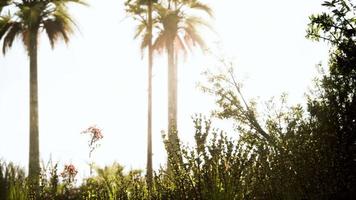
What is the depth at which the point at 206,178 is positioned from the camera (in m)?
5.01

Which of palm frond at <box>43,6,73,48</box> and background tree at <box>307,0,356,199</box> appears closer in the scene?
background tree at <box>307,0,356,199</box>

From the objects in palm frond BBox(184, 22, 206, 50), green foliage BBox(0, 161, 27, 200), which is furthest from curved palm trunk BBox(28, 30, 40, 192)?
green foliage BBox(0, 161, 27, 200)

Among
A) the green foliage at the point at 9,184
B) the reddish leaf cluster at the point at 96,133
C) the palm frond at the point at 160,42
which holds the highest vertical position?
the palm frond at the point at 160,42

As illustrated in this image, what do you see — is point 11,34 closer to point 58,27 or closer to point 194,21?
point 58,27

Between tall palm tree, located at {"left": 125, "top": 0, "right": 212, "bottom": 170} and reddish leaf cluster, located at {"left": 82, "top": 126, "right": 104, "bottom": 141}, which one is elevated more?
tall palm tree, located at {"left": 125, "top": 0, "right": 212, "bottom": 170}

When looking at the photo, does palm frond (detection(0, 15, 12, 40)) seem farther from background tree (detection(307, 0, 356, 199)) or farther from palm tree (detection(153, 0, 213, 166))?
background tree (detection(307, 0, 356, 199))

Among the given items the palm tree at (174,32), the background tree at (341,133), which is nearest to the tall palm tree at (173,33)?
the palm tree at (174,32)

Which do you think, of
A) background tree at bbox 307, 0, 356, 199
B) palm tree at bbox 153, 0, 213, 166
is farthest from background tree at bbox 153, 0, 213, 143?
background tree at bbox 307, 0, 356, 199

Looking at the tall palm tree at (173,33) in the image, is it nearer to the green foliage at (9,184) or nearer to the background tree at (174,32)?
the background tree at (174,32)

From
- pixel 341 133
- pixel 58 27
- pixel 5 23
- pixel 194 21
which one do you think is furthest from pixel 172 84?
pixel 341 133

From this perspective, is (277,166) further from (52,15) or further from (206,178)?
(52,15)

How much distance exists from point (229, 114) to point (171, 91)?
4421 millimetres

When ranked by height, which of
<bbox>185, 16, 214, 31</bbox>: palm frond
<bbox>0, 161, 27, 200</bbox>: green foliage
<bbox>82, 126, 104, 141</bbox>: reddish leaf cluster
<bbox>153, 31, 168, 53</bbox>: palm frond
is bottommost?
<bbox>0, 161, 27, 200</bbox>: green foliage

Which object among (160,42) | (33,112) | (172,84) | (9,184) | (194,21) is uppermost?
(194,21)
